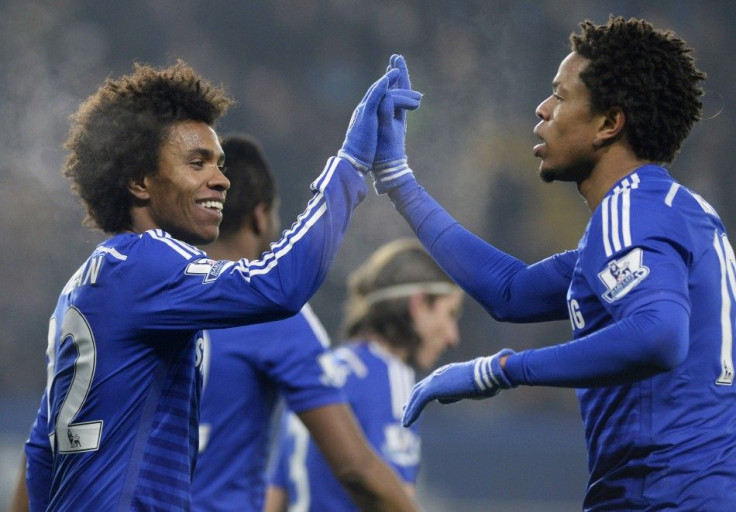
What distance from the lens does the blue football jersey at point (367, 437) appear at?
4848mm

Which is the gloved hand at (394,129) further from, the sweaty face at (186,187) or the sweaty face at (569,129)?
the sweaty face at (186,187)

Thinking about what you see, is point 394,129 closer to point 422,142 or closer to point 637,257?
point 637,257

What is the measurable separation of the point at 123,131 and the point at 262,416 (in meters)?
1.33

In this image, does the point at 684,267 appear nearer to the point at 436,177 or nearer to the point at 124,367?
the point at 124,367

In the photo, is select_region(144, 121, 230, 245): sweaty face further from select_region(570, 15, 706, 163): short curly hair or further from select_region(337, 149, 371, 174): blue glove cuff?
select_region(570, 15, 706, 163): short curly hair

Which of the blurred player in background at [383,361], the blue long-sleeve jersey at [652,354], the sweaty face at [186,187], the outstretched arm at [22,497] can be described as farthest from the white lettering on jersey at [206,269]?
the blurred player in background at [383,361]

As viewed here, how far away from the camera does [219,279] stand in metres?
2.69

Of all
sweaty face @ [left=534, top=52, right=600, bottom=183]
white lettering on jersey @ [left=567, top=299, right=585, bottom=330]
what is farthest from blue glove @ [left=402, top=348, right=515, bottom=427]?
sweaty face @ [left=534, top=52, right=600, bottom=183]

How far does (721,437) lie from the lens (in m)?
2.67

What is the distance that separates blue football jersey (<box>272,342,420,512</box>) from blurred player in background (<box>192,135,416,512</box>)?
0.89 m

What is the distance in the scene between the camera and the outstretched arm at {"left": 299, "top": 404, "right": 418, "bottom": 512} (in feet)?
12.6

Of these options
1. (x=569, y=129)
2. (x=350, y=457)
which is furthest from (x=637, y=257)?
(x=350, y=457)

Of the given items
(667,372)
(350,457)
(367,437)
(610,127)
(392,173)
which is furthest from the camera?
(367,437)

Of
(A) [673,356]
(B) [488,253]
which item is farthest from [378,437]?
(A) [673,356]
